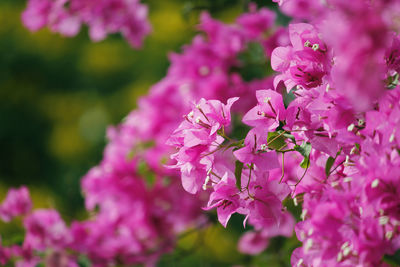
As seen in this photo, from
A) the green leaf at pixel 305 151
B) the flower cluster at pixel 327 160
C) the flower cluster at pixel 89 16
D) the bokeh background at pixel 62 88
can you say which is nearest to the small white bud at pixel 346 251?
the flower cluster at pixel 327 160

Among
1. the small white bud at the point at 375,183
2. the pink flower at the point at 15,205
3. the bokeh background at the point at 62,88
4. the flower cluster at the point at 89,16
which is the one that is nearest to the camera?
the small white bud at the point at 375,183

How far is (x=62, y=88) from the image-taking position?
3568mm

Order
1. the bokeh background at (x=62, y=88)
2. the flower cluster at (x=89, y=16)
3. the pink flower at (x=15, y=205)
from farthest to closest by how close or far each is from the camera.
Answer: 1. the bokeh background at (x=62, y=88)
2. the flower cluster at (x=89, y=16)
3. the pink flower at (x=15, y=205)

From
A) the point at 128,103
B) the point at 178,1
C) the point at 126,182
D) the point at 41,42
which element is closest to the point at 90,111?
the point at 128,103

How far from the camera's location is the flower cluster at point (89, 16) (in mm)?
1247

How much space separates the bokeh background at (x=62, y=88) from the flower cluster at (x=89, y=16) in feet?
5.27

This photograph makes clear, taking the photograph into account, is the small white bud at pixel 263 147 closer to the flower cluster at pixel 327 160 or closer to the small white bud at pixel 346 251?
the flower cluster at pixel 327 160

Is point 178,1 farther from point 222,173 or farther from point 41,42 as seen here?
point 222,173

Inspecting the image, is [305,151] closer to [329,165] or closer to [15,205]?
[329,165]

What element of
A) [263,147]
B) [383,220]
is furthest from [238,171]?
[383,220]

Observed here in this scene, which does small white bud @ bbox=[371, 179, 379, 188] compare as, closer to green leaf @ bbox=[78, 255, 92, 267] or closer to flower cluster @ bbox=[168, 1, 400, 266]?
flower cluster @ bbox=[168, 1, 400, 266]

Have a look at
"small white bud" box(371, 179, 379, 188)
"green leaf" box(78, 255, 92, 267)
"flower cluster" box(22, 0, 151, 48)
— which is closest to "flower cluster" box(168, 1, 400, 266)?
"small white bud" box(371, 179, 379, 188)

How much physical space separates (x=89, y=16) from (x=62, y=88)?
2.40 meters

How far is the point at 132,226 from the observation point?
4.19 ft
